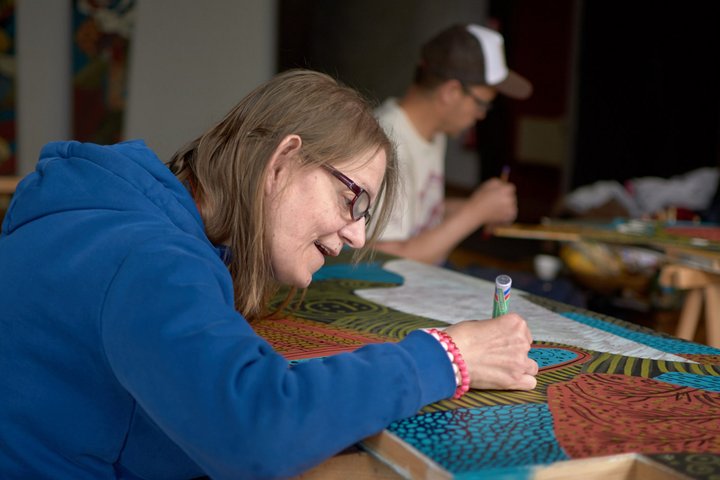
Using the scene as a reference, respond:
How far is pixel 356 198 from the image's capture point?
122 cm

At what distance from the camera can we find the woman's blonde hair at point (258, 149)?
1.20 meters

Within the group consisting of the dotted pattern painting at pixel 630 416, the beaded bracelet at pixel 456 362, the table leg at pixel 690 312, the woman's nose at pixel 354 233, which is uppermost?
the woman's nose at pixel 354 233

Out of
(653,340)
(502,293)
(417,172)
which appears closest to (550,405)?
(502,293)

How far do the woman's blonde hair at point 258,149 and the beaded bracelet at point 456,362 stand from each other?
269 mm

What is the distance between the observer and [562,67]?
20.6 ft

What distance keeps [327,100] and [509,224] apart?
173cm

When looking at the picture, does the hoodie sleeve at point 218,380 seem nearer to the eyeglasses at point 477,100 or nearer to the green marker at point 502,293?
the green marker at point 502,293

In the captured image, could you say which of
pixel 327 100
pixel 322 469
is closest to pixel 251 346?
pixel 322 469

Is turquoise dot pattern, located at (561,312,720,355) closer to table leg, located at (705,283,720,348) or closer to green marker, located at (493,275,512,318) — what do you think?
green marker, located at (493,275,512,318)

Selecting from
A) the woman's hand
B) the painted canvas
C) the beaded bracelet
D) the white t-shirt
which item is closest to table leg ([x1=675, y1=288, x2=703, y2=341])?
the white t-shirt

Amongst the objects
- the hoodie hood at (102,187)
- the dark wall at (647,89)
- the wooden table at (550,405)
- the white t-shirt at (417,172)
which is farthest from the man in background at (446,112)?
the dark wall at (647,89)

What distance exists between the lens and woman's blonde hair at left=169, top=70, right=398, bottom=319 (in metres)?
1.20

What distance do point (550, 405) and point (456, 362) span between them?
143 mm

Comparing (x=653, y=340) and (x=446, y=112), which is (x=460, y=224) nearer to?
(x=446, y=112)
